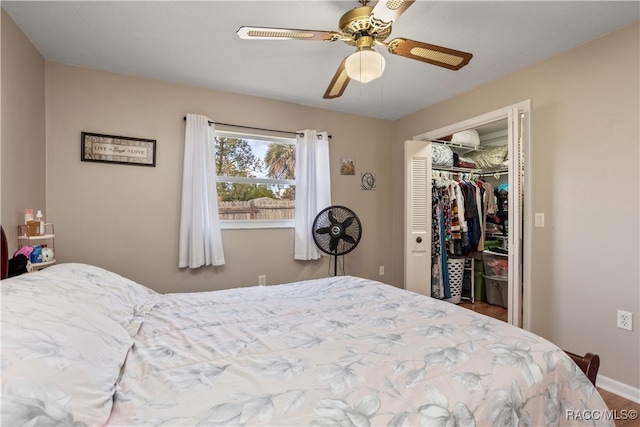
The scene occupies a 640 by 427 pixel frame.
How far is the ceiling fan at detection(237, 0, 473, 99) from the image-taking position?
55.5 inches

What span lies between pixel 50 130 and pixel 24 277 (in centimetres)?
181

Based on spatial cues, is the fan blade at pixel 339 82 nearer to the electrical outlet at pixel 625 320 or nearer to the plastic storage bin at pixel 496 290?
the electrical outlet at pixel 625 320

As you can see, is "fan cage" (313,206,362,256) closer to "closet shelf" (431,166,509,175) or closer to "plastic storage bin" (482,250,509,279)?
"closet shelf" (431,166,509,175)

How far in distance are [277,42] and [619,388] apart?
317 centimetres

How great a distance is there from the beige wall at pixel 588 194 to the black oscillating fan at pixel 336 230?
4.97 feet

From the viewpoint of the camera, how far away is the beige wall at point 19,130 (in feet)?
5.74

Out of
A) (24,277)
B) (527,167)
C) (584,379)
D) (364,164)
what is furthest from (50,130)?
(527,167)

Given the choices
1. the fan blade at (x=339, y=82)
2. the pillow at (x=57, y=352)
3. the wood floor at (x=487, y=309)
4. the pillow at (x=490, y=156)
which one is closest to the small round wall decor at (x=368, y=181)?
the pillow at (x=490, y=156)

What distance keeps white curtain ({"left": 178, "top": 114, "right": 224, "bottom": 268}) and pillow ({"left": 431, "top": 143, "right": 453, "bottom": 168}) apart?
2.52 metres

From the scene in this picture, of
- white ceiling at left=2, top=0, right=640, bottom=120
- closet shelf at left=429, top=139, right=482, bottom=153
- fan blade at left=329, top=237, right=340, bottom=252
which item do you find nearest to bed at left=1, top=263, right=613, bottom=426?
white ceiling at left=2, top=0, right=640, bottom=120

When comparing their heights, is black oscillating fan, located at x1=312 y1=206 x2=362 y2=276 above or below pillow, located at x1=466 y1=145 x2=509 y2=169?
below

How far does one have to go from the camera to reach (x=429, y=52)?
1588mm

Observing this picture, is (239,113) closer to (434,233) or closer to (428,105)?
(428,105)

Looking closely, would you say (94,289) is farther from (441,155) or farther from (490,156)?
(490,156)
